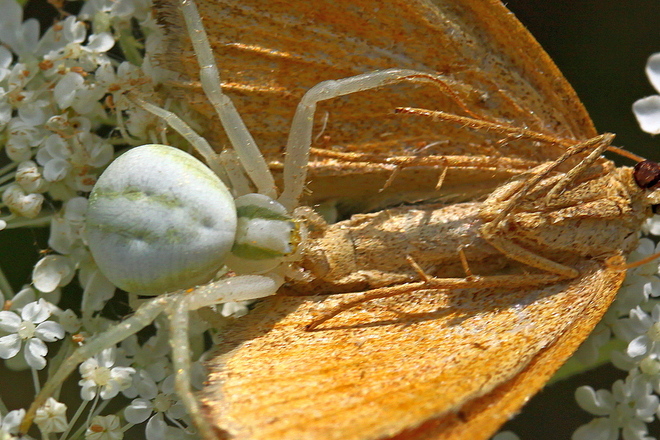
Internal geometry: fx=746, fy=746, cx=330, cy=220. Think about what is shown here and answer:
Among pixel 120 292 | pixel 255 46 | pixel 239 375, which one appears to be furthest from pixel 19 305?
pixel 255 46

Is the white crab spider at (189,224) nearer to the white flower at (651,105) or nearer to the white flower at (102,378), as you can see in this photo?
the white flower at (102,378)

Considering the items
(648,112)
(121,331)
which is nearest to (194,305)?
(121,331)

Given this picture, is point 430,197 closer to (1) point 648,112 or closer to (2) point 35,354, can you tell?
(1) point 648,112

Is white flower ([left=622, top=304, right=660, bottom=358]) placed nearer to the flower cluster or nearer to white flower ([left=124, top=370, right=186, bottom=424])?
the flower cluster

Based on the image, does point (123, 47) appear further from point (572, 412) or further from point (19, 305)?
point (572, 412)

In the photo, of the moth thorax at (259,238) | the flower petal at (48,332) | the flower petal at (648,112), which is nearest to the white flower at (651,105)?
the flower petal at (648,112)
